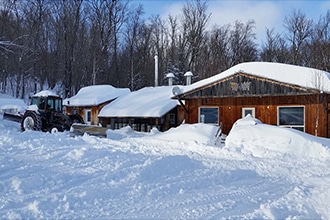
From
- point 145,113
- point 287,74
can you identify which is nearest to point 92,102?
point 145,113

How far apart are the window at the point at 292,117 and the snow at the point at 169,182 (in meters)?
3.39

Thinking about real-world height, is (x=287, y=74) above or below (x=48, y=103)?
above

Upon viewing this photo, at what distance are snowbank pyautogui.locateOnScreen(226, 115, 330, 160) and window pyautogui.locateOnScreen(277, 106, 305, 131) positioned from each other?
3.07 meters

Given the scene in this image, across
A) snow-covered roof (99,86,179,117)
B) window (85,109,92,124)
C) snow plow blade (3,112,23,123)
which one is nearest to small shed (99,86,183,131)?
snow-covered roof (99,86,179,117)

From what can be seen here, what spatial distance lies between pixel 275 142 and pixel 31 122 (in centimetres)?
1215

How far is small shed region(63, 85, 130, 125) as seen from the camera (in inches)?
997

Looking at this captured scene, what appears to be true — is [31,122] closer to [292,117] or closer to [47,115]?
[47,115]

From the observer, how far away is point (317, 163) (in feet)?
29.9

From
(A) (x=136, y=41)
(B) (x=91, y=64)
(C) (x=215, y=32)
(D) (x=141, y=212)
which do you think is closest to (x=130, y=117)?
(D) (x=141, y=212)

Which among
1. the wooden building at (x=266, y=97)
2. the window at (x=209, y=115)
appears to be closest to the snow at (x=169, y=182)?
the wooden building at (x=266, y=97)

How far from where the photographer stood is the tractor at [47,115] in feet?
54.1

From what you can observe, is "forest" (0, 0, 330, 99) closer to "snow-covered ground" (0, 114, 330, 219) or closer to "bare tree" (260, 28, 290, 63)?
"bare tree" (260, 28, 290, 63)

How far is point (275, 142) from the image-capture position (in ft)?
35.9

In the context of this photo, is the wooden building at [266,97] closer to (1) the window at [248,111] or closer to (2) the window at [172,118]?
(1) the window at [248,111]
